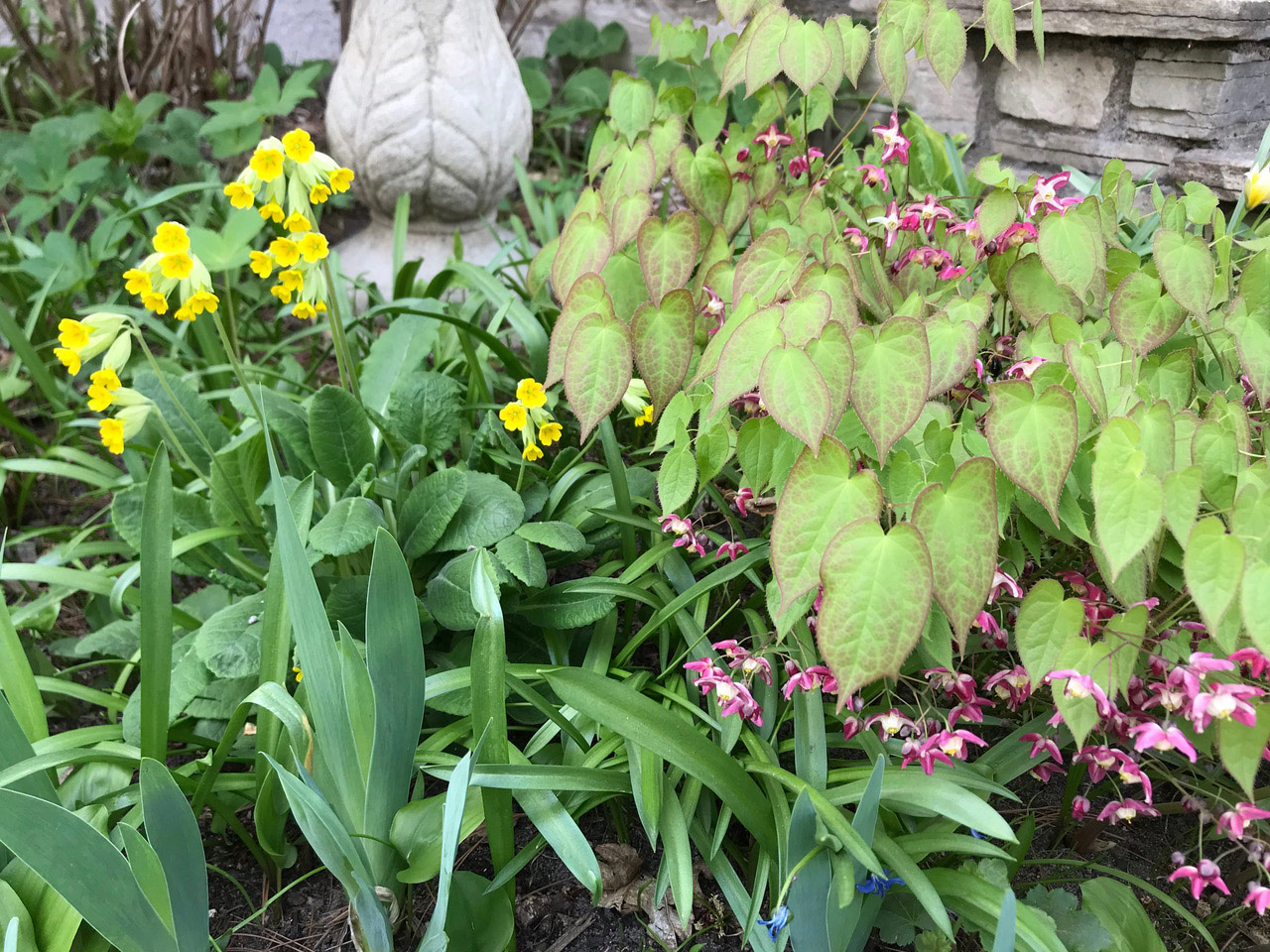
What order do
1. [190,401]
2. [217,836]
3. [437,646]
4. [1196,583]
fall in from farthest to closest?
[190,401] < [437,646] < [217,836] < [1196,583]

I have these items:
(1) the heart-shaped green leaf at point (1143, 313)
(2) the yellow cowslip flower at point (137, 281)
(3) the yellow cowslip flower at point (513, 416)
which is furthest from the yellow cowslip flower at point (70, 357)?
(1) the heart-shaped green leaf at point (1143, 313)

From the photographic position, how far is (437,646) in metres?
1.47

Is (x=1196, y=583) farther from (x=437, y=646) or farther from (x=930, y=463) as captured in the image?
(x=437, y=646)

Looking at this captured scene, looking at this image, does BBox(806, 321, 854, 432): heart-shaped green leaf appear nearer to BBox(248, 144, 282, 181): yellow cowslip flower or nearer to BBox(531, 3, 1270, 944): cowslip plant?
BBox(531, 3, 1270, 944): cowslip plant

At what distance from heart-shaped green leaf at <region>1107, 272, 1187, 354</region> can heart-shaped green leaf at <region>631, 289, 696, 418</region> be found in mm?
491

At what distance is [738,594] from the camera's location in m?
1.43

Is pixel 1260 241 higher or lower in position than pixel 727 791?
higher

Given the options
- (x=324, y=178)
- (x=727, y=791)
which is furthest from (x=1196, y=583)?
(x=324, y=178)

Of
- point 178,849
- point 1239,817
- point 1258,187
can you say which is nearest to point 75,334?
point 178,849

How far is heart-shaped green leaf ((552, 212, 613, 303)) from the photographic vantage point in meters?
1.22

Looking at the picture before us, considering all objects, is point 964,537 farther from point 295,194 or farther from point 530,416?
point 295,194

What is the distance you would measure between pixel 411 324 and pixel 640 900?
114 centimetres

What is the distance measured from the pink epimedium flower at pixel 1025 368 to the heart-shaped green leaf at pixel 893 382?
20 cm

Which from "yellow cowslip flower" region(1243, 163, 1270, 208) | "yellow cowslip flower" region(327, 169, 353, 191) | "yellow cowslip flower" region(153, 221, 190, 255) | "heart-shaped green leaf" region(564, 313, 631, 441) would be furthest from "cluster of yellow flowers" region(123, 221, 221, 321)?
"yellow cowslip flower" region(1243, 163, 1270, 208)
